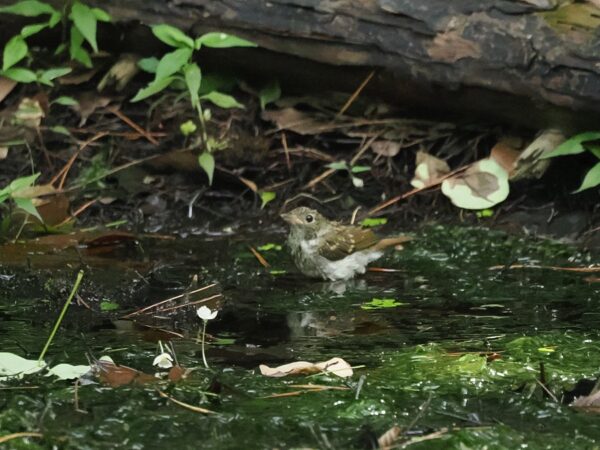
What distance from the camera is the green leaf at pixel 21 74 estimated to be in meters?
6.12

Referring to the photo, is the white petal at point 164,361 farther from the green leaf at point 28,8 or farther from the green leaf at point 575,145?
the green leaf at point 28,8

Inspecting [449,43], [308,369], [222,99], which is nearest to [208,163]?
[222,99]

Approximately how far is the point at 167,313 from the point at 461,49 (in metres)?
2.13

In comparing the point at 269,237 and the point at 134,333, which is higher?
the point at 134,333

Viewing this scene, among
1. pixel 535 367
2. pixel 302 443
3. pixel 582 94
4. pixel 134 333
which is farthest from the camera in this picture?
pixel 582 94

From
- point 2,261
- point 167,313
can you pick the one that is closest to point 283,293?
point 167,313

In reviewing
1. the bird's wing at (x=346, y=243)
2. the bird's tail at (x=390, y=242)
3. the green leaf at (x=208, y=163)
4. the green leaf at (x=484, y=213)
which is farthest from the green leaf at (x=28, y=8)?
the green leaf at (x=484, y=213)

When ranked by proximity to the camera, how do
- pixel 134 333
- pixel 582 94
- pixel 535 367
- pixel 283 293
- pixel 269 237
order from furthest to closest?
pixel 269 237 < pixel 582 94 < pixel 283 293 < pixel 134 333 < pixel 535 367

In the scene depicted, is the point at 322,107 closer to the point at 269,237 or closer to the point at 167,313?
the point at 269,237

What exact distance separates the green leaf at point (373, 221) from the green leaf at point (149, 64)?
1.54m

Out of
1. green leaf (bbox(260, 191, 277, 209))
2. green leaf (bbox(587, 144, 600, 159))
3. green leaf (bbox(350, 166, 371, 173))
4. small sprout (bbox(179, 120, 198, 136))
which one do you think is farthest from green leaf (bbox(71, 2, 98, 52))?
green leaf (bbox(587, 144, 600, 159))

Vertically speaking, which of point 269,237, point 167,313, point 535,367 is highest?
point 535,367

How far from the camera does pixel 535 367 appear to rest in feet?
11.1

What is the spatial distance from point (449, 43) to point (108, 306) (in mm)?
2234
